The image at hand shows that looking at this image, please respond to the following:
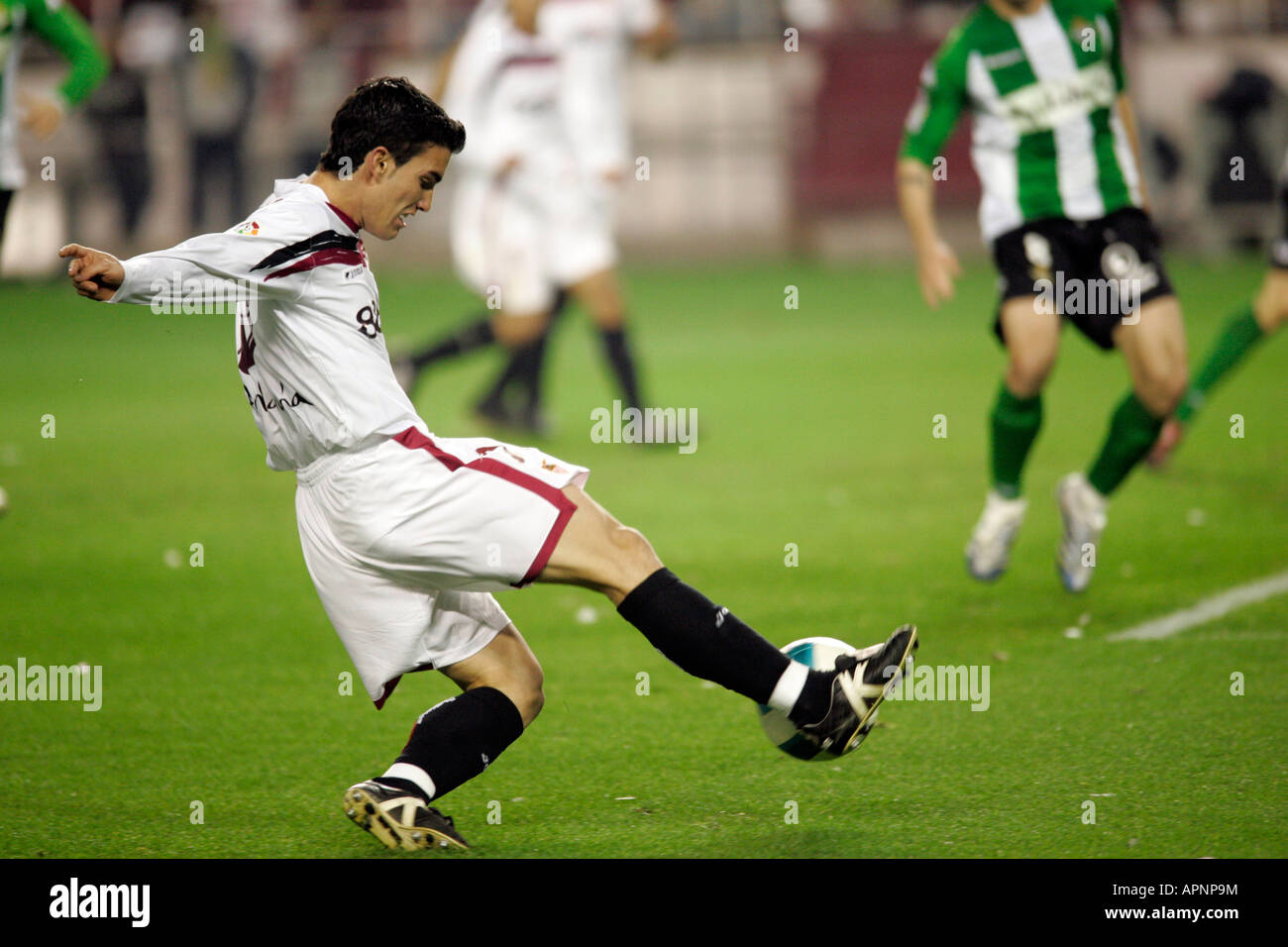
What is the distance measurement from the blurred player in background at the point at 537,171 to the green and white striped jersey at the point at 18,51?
1.83 m

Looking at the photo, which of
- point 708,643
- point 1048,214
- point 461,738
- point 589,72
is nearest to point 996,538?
point 1048,214

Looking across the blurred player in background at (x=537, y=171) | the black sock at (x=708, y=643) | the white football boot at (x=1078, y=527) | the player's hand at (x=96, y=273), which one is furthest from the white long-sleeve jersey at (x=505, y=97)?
the player's hand at (x=96, y=273)

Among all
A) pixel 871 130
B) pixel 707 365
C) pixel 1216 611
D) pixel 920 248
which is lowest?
pixel 1216 611

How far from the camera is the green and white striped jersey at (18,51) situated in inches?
271

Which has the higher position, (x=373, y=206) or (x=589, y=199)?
(x=589, y=199)

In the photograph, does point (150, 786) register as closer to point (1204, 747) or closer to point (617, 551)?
point (617, 551)

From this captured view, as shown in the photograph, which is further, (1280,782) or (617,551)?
(1280,782)

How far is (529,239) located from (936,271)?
387cm

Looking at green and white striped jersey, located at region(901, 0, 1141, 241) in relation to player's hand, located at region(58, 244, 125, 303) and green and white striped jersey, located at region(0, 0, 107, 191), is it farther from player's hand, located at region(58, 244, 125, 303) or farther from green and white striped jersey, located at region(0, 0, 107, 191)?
green and white striped jersey, located at region(0, 0, 107, 191)

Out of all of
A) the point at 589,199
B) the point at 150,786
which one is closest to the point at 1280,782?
the point at 150,786

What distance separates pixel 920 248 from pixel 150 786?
2898 mm
